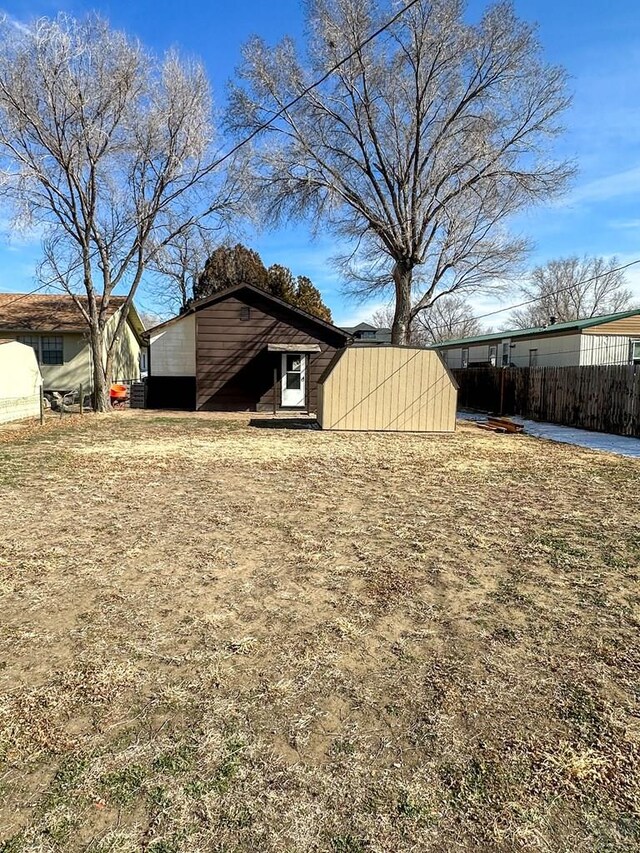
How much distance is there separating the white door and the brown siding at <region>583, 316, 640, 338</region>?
12.0 meters

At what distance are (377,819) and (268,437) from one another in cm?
1027

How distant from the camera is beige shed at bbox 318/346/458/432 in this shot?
13.3 m

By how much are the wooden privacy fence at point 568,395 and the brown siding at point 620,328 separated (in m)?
4.94

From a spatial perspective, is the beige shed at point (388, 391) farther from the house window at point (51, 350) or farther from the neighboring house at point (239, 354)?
A: the house window at point (51, 350)

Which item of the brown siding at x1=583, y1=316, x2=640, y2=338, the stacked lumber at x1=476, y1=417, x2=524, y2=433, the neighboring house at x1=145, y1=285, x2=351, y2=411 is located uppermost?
the brown siding at x1=583, y1=316, x2=640, y2=338

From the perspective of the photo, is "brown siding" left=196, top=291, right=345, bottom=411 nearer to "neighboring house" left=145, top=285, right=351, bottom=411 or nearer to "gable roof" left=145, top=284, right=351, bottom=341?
"neighboring house" left=145, top=285, right=351, bottom=411

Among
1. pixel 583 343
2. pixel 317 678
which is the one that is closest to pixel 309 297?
pixel 583 343

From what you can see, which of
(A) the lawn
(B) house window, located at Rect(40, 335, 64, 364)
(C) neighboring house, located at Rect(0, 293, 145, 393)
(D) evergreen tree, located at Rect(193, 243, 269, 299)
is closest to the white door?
(C) neighboring house, located at Rect(0, 293, 145, 393)

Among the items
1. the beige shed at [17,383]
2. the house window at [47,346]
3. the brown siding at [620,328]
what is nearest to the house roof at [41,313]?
the house window at [47,346]

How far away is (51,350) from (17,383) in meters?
6.37

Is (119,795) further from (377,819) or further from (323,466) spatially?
(323,466)

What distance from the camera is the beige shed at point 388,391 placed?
13.3 meters

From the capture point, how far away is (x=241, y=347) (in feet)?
59.3

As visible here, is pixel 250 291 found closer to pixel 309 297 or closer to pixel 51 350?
pixel 51 350
